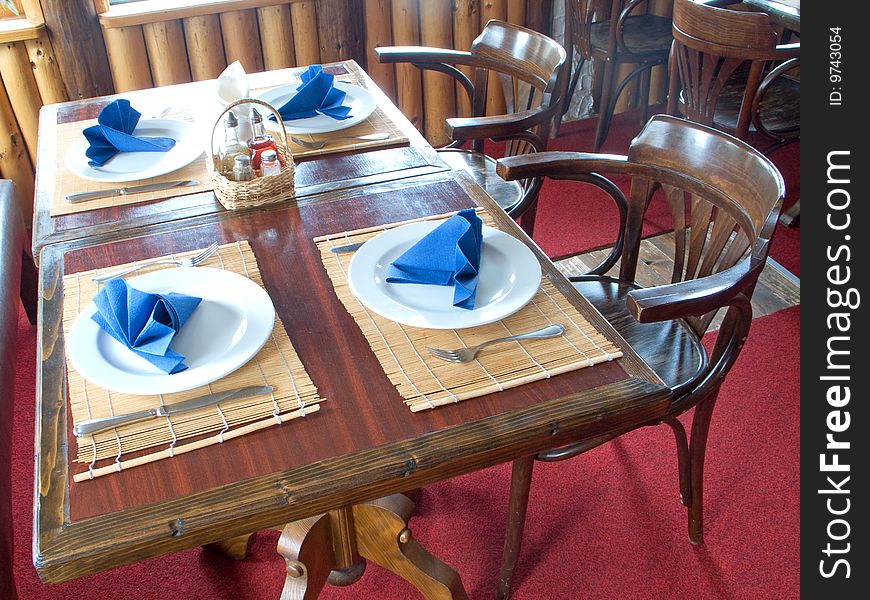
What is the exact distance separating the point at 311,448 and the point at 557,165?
0.93m

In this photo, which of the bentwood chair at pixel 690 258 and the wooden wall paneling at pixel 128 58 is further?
the wooden wall paneling at pixel 128 58

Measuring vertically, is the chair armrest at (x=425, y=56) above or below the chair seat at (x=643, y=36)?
above

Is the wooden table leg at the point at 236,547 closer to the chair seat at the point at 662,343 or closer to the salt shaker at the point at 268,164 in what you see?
the salt shaker at the point at 268,164

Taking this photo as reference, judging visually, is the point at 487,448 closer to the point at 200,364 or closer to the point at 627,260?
the point at 200,364

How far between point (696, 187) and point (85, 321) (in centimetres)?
112

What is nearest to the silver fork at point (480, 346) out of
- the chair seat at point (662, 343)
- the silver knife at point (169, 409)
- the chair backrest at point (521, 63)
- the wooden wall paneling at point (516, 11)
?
the silver knife at point (169, 409)

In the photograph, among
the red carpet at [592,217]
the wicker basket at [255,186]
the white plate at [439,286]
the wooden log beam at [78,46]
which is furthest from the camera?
the red carpet at [592,217]

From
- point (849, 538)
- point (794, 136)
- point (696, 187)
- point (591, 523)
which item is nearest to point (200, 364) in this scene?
point (696, 187)

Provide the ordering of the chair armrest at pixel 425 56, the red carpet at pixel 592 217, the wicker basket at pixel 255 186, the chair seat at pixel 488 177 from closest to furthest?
the wicker basket at pixel 255 186
the chair seat at pixel 488 177
the chair armrest at pixel 425 56
the red carpet at pixel 592 217

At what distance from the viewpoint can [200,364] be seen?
1.06 m

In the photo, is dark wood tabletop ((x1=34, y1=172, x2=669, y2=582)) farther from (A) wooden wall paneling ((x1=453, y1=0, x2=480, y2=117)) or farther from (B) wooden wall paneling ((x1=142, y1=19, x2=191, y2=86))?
(A) wooden wall paneling ((x1=453, y1=0, x2=480, y2=117))

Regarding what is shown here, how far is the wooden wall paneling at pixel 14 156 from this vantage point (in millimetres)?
2898

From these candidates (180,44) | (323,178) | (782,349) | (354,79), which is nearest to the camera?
(323,178)

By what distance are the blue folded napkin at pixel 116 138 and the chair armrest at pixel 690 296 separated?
3.56ft
